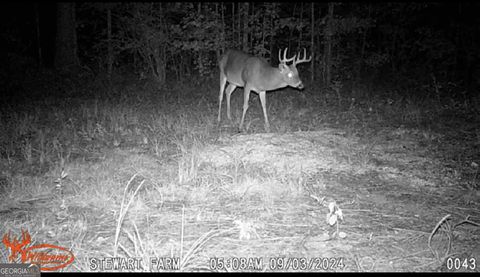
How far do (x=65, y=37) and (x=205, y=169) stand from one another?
1238 cm

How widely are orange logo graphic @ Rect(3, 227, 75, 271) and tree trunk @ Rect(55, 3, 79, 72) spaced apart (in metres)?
13.2

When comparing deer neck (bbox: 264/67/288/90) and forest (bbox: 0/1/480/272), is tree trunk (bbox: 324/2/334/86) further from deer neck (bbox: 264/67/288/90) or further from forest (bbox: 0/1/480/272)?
deer neck (bbox: 264/67/288/90)

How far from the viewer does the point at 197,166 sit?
5.23 m

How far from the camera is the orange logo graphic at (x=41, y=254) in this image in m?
3.05

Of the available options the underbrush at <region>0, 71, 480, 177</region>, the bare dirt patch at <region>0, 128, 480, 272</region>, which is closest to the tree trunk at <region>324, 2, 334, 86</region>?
the underbrush at <region>0, 71, 480, 177</region>

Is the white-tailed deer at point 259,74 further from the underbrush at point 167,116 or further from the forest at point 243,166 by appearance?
the underbrush at point 167,116

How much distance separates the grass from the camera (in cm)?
359

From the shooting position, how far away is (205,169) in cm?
552

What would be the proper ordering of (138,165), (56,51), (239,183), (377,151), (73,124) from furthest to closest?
(56,51) → (73,124) → (377,151) → (138,165) → (239,183)

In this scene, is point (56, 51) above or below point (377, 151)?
above

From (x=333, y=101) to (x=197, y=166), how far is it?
6413 mm

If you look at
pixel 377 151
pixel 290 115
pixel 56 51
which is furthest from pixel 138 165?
pixel 56 51

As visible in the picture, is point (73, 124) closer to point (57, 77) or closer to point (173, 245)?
point (173, 245)

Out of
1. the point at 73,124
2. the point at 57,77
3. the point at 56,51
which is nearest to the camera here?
the point at 73,124
